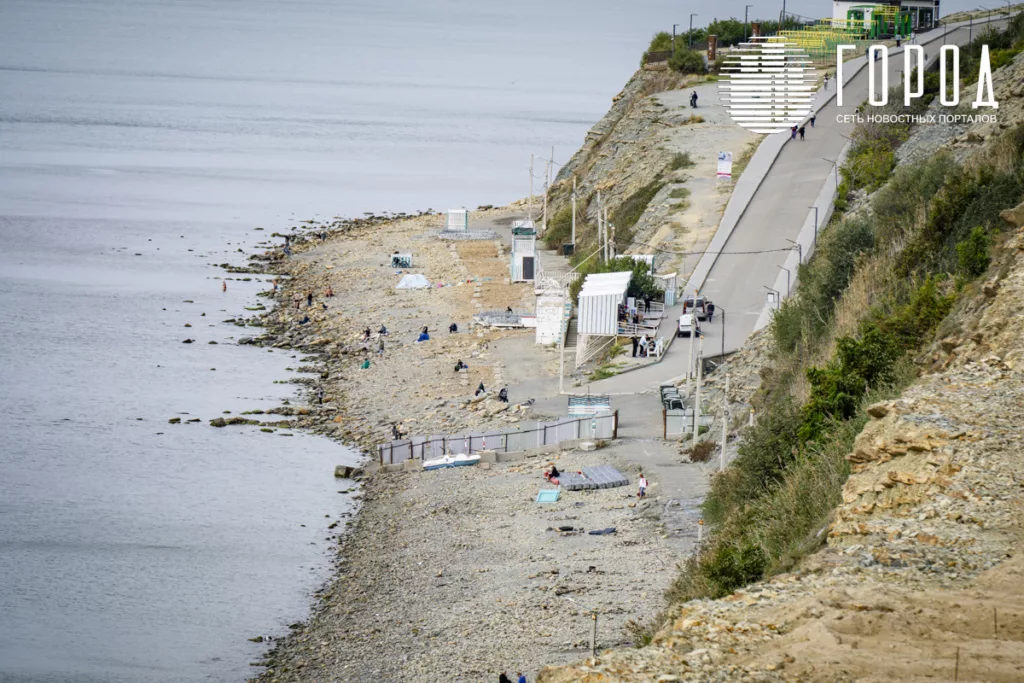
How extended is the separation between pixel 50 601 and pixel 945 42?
45.3 meters

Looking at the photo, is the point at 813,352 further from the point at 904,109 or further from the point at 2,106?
the point at 2,106

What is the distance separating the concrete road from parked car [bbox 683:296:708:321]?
0.53 meters

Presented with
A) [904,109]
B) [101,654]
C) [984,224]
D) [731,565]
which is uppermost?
[904,109]

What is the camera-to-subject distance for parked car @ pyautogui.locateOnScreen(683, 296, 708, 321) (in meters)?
41.1

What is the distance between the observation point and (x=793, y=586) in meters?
14.4

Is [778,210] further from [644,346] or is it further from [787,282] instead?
[644,346]

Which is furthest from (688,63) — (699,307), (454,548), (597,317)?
(454,548)

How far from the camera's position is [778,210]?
163 feet

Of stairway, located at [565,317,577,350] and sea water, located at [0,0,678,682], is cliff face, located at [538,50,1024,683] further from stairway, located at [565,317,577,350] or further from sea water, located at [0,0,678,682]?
stairway, located at [565,317,577,350]

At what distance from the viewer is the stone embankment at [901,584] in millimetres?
12570

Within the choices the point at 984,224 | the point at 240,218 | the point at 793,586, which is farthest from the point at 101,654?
the point at 240,218

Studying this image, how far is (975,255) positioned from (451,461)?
14146mm

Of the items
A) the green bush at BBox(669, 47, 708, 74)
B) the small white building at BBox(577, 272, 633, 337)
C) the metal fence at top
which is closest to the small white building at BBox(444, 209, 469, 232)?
the green bush at BBox(669, 47, 708, 74)

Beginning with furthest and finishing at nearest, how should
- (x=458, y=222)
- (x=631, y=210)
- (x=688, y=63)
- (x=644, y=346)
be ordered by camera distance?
1. (x=688, y=63)
2. (x=458, y=222)
3. (x=631, y=210)
4. (x=644, y=346)
